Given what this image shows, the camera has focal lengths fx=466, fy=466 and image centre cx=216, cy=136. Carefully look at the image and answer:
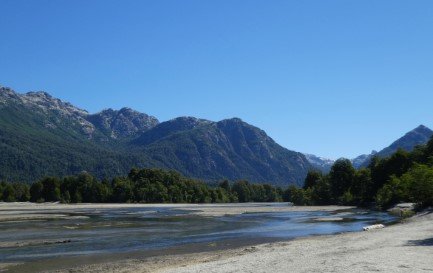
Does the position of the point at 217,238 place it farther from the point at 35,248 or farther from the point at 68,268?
the point at 68,268

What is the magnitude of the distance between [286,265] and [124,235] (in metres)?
30.1

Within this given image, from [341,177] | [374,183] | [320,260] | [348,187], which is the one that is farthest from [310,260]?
[348,187]

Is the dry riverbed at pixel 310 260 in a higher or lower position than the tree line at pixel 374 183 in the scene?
lower

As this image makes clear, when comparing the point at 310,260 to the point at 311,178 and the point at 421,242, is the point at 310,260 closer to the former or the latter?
the point at 421,242

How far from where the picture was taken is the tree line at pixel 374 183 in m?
89.4

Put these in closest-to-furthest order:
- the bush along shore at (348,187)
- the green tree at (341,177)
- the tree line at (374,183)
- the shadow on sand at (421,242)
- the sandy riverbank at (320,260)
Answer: the sandy riverbank at (320,260)
the shadow on sand at (421,242)
the bush along shore at (348,187)
the tree line at (374,183)
the green tree at (341,177)

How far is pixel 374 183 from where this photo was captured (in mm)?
133500

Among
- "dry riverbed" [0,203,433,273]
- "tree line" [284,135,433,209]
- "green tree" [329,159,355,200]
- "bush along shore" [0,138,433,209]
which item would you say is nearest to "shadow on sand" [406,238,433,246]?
"dry riverbed" [0,203,433,273]

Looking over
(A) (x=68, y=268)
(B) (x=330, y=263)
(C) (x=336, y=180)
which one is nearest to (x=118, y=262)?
(A) (x=68, y=268)

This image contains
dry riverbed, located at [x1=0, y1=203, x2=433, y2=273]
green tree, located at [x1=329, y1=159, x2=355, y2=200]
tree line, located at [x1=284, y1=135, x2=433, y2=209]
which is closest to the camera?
dry riverbed, located at [x1=0, y1=203, x2=433, y2=273]

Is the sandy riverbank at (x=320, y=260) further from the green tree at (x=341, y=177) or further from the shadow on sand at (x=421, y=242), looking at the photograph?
the green tree at (x=341, y=177)

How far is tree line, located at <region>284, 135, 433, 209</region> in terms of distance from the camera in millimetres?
89450

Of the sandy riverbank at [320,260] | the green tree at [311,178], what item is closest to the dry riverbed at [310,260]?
the sandy riverbank at [320,260]

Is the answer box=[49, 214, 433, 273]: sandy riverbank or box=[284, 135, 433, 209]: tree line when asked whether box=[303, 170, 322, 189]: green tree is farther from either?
box=[49, 214, 433, 273]: sandy riverbank
